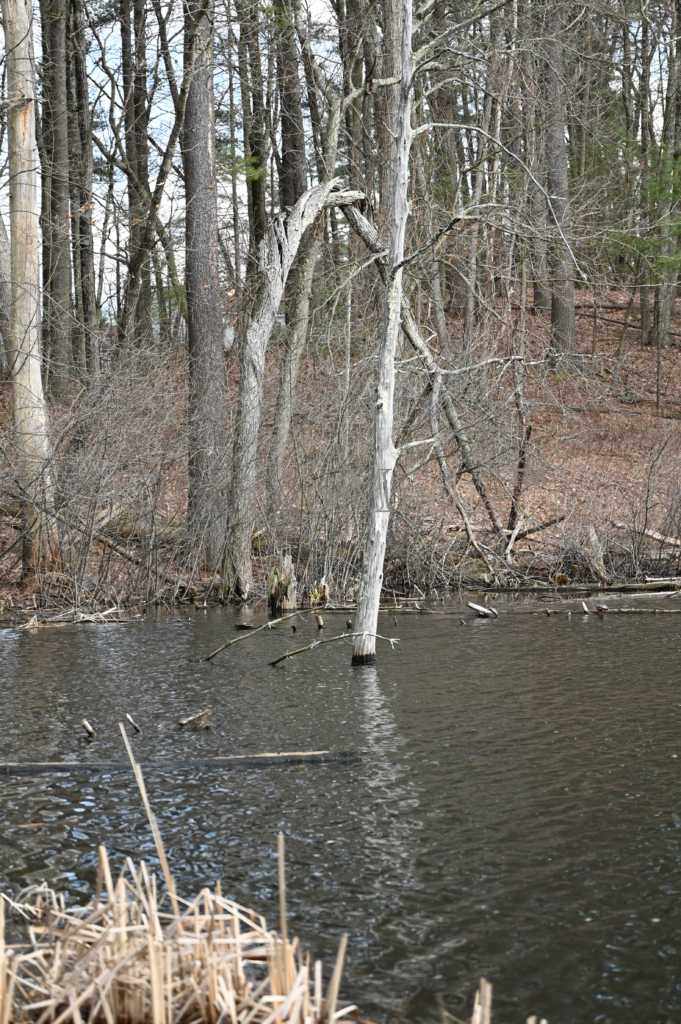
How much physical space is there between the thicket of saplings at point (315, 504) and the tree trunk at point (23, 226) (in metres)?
0.51

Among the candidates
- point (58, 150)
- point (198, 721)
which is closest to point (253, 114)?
point (58, 150)

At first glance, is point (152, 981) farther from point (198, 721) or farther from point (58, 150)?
point (58, 150)

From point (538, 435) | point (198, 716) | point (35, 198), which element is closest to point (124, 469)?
point (35, 198)

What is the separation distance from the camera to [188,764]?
17.9 feet

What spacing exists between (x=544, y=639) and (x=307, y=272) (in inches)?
303

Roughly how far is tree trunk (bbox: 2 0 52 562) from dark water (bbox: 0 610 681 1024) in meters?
4.84

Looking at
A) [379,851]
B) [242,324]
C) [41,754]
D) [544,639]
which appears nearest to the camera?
[379,851]

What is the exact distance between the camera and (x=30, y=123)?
13383 millimetres

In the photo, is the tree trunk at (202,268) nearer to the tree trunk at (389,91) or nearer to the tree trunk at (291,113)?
the tree trunk at (291,113)

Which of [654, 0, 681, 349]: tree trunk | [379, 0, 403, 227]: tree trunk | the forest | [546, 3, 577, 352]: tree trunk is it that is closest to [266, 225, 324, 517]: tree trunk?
the forest

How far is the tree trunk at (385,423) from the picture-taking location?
328 inches

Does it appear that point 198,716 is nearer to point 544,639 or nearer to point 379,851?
point 379,851

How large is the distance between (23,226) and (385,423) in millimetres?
6945

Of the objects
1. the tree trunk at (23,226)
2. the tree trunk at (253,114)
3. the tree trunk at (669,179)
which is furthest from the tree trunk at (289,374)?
the tree trunk at (669,179)
